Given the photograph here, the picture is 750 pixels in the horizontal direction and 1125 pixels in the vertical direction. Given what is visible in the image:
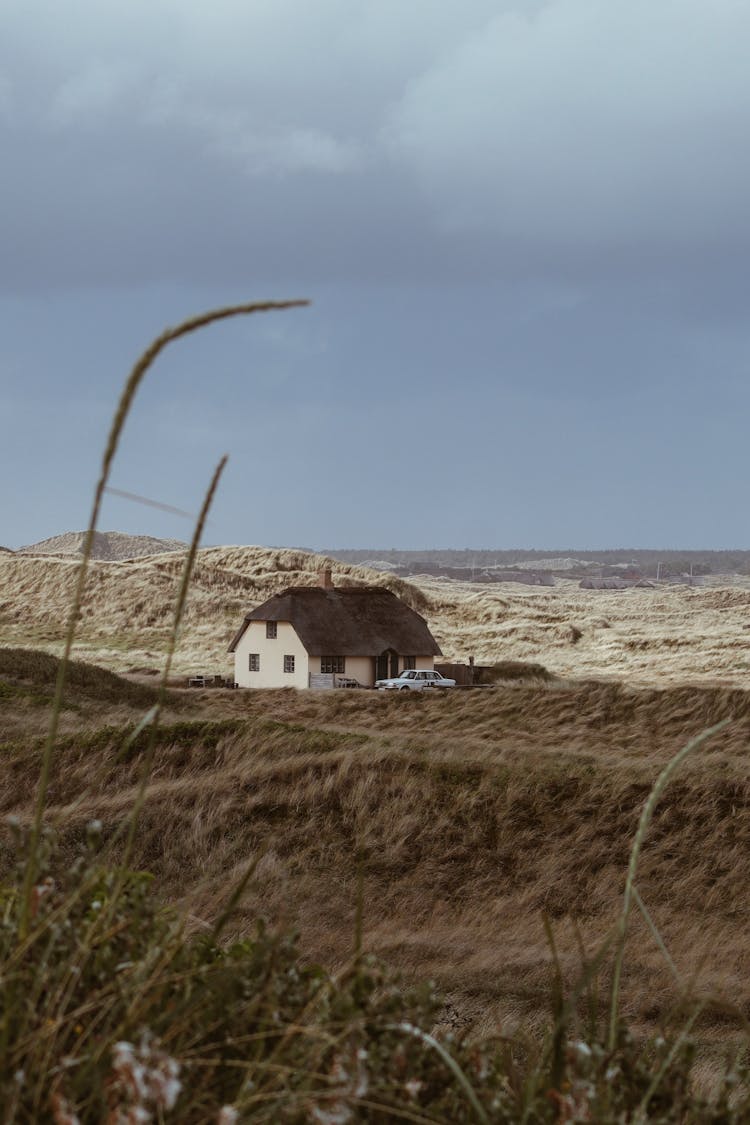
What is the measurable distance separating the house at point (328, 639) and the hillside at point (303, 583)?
31.6 ft

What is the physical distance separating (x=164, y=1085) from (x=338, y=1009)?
63 cm

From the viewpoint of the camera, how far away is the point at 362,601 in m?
56.2

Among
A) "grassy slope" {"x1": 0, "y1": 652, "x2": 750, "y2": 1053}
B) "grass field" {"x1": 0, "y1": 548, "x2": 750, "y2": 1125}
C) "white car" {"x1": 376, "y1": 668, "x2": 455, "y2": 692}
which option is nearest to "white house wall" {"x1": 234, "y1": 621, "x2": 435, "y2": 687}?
"white car" {"x1": 376, "y1": 668, "x2": 455, "y2": 692}

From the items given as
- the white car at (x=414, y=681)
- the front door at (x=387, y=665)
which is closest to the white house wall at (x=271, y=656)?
the front door at (x=387, y=665)

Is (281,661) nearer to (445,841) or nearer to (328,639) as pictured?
(328,639)

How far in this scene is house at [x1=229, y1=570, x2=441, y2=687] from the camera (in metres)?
53.2

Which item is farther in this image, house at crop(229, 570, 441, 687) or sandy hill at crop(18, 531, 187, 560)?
sandy hill at crop(18, 531, 187, 560)

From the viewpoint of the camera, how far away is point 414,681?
5122 cm

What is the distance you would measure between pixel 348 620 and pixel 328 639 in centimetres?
168

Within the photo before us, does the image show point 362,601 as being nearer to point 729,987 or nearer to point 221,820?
point 221,820

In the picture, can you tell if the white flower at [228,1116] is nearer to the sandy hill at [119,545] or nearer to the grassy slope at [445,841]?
the grassy slope at [445,841]

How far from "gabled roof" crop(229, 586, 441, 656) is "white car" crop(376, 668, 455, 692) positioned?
6.25 ft

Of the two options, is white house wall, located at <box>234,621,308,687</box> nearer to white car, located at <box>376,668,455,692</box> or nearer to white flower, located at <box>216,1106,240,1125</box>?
white car, located at <box>376,668,455,692</box>

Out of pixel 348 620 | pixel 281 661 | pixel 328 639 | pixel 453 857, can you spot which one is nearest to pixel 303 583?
pixel 348 620
